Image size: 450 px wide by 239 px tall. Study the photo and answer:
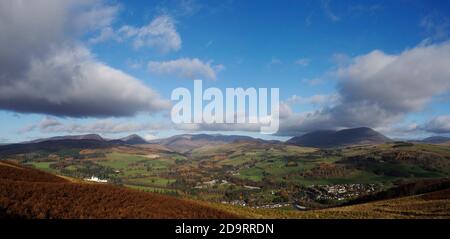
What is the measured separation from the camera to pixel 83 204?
667 inches

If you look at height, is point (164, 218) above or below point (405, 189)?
above

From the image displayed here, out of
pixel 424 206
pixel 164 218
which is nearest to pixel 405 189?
pixel 424 206

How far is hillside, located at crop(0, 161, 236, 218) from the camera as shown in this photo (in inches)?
600

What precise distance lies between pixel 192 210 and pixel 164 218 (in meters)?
3.20

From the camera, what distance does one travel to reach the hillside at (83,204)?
15.2 m
